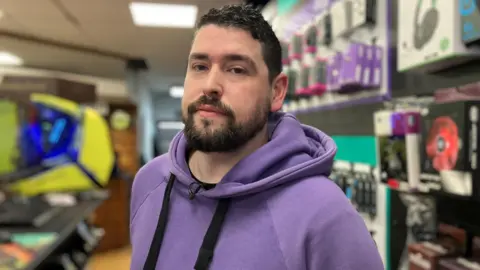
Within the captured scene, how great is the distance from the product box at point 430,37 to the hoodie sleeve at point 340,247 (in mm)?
534

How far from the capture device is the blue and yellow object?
2.45m

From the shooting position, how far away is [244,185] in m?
0.91

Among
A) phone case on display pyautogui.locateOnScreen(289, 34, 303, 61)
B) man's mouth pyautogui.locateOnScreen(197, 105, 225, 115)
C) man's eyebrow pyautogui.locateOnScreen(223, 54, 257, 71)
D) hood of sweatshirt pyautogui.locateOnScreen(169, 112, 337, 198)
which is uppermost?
phone case on display pyautogui.locateOnScreen(289, 34, 303, 61)

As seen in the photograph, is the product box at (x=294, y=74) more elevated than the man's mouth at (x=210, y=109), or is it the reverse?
the product box at (x=294, y=74)

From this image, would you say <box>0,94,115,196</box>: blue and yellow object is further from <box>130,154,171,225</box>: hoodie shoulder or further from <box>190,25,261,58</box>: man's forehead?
<box>190,25,261,58</box>: man's forehead

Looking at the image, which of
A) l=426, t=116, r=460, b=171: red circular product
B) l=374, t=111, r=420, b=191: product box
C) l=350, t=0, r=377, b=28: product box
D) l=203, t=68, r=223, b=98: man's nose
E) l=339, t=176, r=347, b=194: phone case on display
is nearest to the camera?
l=203, t=68, r=223, b=98: man's nose

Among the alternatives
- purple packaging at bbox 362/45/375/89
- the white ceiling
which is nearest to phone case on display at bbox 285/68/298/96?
purple packaging at bbox 362/45/375/89

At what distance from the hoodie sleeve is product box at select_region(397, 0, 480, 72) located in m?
0.53

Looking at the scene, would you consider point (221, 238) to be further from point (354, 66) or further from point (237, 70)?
point (354, 66)

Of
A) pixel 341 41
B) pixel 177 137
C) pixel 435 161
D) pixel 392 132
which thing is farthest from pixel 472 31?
pixel 341 41

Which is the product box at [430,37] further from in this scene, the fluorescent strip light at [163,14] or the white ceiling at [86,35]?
the fluorescent strip light at [163,14]

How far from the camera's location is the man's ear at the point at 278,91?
3.43 ft

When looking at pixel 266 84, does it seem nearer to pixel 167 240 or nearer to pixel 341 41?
pixel 167 240

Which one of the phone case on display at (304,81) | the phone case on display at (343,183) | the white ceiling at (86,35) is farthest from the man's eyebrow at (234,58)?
the white ceiling at (86,35)
